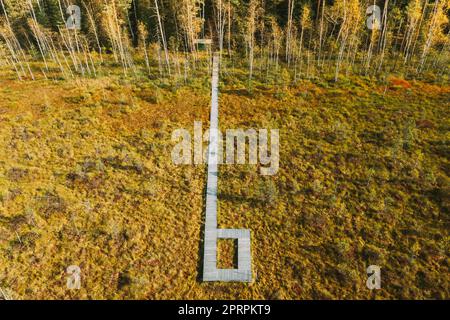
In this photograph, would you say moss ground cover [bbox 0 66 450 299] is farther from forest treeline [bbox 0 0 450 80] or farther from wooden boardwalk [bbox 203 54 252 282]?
forest treeline [bbox 0 0 450 80]

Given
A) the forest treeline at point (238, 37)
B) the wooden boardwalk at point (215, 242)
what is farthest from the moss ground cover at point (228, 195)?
the forest treeline at point (238, 37)

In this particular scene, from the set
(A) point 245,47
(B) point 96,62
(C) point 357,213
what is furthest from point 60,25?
(C) point 357,213

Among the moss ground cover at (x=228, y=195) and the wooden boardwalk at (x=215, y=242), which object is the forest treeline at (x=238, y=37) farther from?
the wooden boardwalk at (x=215, y=242)

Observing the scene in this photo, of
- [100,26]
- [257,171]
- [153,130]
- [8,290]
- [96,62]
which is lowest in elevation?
[8,290]

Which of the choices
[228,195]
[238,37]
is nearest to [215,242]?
[228,195]

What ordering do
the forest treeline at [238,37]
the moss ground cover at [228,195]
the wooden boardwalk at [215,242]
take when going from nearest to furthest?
the moss ground cover at [228,195] → the wooden boardwalk at [215,242] → the forest treeline at [238,37]

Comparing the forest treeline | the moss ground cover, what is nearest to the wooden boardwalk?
the moss ground cover

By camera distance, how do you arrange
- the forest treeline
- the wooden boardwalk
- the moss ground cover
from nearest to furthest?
the moss ground cover → the wooden boardwalk → the forest treeline
